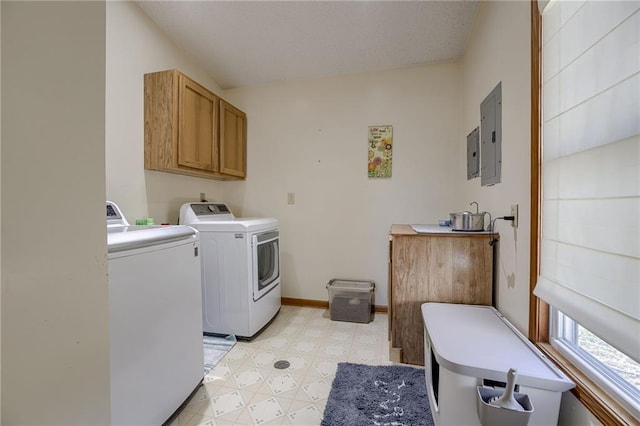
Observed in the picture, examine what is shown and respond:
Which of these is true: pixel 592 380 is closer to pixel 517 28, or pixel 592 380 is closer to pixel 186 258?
pixel 517 28

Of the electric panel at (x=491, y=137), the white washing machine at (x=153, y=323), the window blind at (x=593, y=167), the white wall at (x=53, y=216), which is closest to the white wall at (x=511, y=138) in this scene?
the electric panel at (x=491, y=137)

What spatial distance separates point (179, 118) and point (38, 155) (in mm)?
1837

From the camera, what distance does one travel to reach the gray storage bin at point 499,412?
799 millimetres

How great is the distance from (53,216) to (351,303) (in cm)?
234

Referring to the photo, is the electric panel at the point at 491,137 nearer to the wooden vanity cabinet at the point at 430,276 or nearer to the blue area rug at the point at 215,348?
the wooden vanity cabinet at the point at 430,276

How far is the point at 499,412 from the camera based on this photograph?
32.2 inches

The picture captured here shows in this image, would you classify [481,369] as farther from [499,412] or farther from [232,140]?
[232,140]

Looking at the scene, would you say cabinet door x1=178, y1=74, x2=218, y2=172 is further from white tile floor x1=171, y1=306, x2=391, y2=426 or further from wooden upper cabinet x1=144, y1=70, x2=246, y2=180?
white tile floor x1=171, y1=306, x2=391, y2=426

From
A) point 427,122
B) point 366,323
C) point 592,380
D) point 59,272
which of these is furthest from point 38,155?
point 427,122

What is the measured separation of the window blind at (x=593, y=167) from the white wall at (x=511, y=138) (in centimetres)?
16

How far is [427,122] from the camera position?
8.57ft

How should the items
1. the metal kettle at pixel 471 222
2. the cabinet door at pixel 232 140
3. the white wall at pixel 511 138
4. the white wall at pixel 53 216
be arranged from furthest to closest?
the cabinet door at pixel 232 140
the metal kettle at pixel 471 222
the white wall at pixel 511 138
the white wall at pixel 53 216

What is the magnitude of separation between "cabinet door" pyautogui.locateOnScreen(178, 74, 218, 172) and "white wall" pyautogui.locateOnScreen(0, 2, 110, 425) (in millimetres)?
1638

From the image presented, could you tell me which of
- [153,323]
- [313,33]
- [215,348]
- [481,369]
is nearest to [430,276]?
[481,369]
